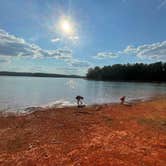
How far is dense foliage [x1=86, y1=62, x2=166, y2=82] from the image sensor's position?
96438 millimetres

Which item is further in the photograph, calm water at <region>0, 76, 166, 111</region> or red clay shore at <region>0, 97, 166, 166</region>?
calm water at <region>0, 76, 166, 111</region>

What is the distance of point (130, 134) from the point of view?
7688 millimetres

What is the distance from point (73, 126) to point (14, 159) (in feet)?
12.8

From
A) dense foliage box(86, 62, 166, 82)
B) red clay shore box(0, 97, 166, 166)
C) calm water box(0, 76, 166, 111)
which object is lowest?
calm water box(0, 76, 166, 111)

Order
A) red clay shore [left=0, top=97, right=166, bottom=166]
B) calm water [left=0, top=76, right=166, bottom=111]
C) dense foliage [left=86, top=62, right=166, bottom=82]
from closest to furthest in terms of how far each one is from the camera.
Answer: red clay shore [left=0, top=97, right=166, bottom=166]
calm water [left=0, top=76, right=166, bottom=111]
dense foliage [left=86, top=62, right=166, bottom=82]

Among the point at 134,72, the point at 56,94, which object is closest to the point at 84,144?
the point at 56,94

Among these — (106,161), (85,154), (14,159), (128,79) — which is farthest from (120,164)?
(128,79)

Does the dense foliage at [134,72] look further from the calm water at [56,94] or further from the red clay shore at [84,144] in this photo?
the red clay shore at [84,144]

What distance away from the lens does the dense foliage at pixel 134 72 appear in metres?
96.4

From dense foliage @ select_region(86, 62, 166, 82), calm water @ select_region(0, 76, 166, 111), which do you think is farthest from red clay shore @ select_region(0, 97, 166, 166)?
dense foliage @ select_region(86, 62, 166, 82)

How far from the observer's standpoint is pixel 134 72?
10250cm

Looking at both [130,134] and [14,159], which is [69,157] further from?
[130,134]

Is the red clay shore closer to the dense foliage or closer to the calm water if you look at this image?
the calm water

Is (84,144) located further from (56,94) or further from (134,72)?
(134,72)
